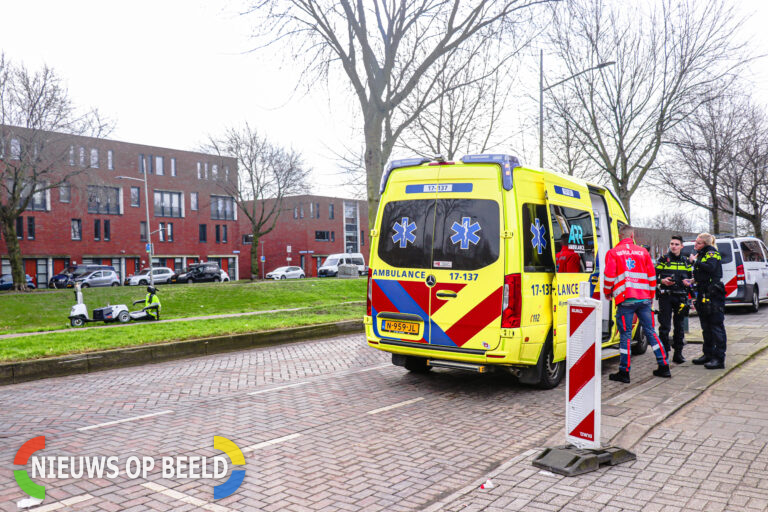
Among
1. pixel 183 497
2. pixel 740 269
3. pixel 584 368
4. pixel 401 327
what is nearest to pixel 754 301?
pixel 740 269

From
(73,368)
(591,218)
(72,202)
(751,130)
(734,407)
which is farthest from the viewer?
(72,202)

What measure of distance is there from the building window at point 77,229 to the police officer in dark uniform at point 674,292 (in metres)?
53.7

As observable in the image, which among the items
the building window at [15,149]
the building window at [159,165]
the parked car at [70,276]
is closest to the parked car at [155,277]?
the parked car at [70,276]

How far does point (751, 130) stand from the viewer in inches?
1096

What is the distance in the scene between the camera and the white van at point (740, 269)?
15086 millimetres

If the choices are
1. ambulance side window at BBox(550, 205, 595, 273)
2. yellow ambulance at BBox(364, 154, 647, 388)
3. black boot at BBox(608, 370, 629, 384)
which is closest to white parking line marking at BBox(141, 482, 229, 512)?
yellow ambulance at BBox(364, 154, 647, 388)

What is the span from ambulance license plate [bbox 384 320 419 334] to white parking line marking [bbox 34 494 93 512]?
378 cm

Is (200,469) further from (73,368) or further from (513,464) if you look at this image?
(73,368)

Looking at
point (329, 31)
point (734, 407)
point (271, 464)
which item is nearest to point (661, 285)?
point (734, 407)

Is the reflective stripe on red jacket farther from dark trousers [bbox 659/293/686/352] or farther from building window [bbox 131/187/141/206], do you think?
building window [bbox 131/187/141/206]

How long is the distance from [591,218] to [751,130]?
25.3m

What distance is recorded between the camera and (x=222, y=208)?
64562 millimetres

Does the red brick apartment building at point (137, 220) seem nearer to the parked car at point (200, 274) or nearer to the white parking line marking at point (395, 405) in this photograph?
the parked car at point (200, 274)

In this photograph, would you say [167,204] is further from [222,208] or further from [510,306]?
[510,306]
